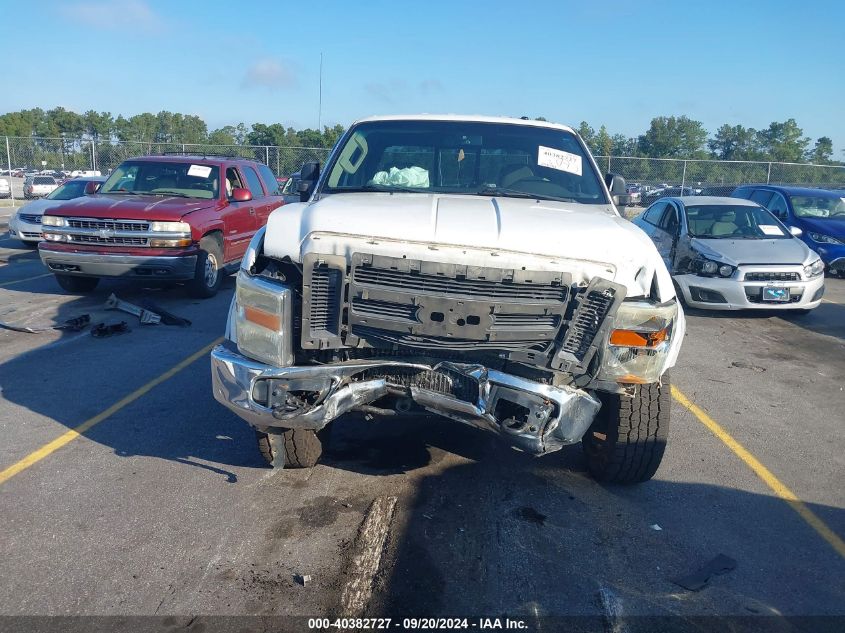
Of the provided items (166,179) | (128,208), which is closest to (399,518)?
(128,208)

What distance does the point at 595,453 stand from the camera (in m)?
4.42

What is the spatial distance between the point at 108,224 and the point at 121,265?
1.88ft

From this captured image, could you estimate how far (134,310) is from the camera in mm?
8711

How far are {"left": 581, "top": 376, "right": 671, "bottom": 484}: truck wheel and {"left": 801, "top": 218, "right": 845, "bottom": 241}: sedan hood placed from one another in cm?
1127

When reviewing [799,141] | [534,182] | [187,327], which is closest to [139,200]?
[187,327]

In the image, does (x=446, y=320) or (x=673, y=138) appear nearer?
(x=446, y=320)

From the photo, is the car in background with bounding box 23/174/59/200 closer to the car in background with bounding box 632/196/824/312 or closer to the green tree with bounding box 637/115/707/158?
the car in background with bounding box 632/196/824/312

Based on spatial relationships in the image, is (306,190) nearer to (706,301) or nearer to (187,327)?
(187,327)

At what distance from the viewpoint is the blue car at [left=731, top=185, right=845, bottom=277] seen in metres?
13.5

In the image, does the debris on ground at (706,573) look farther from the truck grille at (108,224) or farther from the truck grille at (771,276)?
the truck grille at (108,224)

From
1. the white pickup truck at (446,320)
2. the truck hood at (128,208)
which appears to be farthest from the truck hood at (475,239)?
the truck hood at (128,208)

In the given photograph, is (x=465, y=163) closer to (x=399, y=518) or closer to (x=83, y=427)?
(x=399, y=518)

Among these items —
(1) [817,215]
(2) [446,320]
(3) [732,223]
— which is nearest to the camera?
(2) [446,320]

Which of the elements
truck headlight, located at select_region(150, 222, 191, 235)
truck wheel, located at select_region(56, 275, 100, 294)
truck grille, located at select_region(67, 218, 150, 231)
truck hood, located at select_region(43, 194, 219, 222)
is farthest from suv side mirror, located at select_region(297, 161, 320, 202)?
truck wheel, located at select_region(56, 275, 100, 294)
